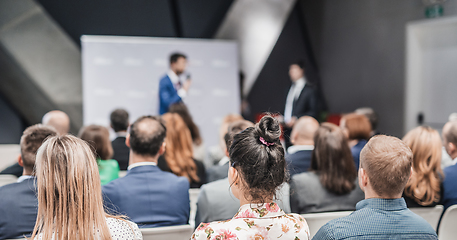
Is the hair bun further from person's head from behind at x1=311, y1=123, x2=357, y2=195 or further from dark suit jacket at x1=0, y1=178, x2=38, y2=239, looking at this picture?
dark suit jacket at x1=0, y1=178, x2=38, y2=239

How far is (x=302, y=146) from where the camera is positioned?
112 inches

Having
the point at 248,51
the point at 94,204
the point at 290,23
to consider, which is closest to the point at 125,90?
the point at 248,51

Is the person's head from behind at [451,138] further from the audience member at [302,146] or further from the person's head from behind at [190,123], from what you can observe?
the person's head from behind at [190,123]

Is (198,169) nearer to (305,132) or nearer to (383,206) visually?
(305,132)

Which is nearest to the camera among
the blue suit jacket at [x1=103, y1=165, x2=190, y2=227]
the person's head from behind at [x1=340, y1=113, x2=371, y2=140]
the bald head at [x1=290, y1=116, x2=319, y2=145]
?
the blue suit jacket at [x1=103, y1=165, x2=190, y2=227]

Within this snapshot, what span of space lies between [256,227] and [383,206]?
497mm

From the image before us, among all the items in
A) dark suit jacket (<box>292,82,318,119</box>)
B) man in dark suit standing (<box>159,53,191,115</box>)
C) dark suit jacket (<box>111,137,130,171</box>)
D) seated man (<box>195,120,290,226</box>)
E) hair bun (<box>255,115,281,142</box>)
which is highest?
man in dark suit standing (<box>159,53,191,115</box>)

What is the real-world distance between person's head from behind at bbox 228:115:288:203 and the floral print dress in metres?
0.04

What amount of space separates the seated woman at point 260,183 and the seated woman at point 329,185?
93cm

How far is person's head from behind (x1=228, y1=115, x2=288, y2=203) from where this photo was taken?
4.07 feet

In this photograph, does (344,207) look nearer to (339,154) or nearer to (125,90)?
(339,154)

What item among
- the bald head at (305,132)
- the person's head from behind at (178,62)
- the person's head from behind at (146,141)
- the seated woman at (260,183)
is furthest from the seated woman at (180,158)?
the person's head from behind at (178,62)

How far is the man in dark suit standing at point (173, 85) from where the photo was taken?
18.2 feet

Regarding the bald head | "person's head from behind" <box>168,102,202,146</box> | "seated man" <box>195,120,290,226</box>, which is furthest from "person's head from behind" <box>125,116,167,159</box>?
"person's head from behind" <box>168,102,202,146</box>
